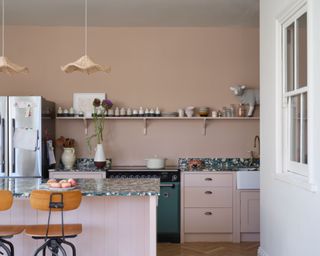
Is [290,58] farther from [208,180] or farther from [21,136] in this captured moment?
[21,136]

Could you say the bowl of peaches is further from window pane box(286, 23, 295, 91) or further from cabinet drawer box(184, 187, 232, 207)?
cabinet drawer box(184, 187, 232, 207)

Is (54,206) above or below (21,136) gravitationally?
below

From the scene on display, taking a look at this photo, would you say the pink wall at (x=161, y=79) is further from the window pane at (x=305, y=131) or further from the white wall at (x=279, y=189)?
the window pane at (x=305, y=131)

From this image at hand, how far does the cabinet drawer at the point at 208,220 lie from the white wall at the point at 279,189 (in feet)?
2.80

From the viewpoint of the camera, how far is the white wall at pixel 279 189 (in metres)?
2.73

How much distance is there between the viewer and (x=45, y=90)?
5453mm

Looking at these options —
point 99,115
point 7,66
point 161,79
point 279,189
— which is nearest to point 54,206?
point 7,66

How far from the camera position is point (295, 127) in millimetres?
3312

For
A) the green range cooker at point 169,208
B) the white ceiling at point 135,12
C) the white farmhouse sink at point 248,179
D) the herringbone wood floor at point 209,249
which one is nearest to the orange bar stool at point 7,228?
the herringbone wood floor at point 209,249

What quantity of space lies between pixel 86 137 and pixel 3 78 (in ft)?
4.46

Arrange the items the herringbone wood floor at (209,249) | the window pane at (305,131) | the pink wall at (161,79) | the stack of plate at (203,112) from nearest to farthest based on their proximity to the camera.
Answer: the window pane at (305,131), the herringbone wood floor at (209,249), the stack of plate at (203,112), the pink wall at (161,79)

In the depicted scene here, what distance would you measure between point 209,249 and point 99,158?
168cm

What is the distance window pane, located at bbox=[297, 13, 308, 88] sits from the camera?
3068mm

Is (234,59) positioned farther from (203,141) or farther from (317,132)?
(317,132)
